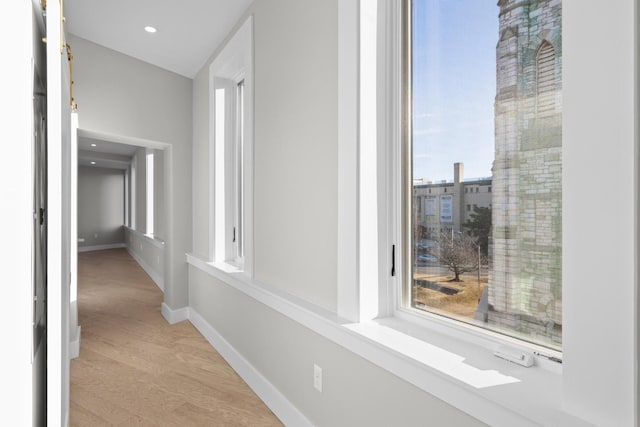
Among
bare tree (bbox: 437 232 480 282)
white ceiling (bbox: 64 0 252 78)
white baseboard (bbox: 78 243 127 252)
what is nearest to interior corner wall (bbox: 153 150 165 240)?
white ceiling (bbox: 64 0 252 78)

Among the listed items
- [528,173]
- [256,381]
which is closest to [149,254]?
[256,381]

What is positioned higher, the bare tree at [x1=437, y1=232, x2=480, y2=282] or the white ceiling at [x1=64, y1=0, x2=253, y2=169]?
the white ceiling at [x1=64, y1=0, x2=253, y2=169]

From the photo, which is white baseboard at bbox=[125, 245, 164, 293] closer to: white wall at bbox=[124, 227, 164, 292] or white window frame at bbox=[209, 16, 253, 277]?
white wall at bbox=[124, 227, 164, 292]

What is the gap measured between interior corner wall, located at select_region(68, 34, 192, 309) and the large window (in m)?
2.86

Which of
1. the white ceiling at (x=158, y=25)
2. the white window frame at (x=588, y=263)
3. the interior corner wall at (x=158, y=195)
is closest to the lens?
the white window frame at (x=588, y=263)

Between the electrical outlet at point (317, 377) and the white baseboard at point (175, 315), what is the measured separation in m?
2.45

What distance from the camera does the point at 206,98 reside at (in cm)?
337

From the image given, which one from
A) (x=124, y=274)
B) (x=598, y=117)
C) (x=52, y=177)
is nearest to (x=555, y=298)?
(x=598, y=117)

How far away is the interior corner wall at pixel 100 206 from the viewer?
368 inches

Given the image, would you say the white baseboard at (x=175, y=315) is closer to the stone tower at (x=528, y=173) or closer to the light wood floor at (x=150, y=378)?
the light wood floor at (x=150, y=378)

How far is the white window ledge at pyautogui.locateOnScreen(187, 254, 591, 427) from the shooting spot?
0.87 m

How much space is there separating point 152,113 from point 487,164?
10.9 feet

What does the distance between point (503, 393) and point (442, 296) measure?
0.47 metres

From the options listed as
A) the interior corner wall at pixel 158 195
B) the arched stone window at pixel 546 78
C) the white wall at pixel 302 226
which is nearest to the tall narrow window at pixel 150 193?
the interior corner wall at pixel 158 195
